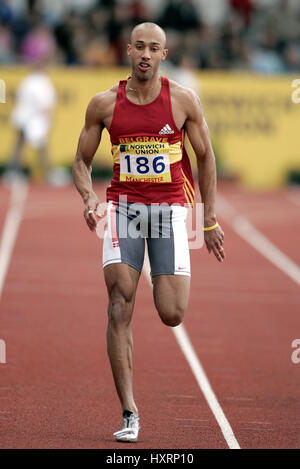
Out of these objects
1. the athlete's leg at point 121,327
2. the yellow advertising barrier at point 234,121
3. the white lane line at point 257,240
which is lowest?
the athlete's leg at point 121,327

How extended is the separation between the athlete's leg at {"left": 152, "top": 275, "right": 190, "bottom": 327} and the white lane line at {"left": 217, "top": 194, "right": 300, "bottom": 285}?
5926mm

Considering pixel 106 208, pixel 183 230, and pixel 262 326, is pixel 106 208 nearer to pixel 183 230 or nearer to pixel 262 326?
pixel 183 230

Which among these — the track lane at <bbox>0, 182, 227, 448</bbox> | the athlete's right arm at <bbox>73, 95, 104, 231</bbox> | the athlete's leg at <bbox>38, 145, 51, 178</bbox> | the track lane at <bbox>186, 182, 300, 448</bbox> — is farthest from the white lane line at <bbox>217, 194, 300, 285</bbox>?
the athlete's right arm at <bbox>73, 95, 104, 231</bbox>

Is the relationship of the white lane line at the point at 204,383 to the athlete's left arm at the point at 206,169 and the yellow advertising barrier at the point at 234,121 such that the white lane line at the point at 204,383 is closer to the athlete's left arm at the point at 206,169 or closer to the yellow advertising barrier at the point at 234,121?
the athlete's left arm at the point at 206,169

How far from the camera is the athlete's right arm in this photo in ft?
20.0

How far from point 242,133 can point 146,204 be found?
562 inches

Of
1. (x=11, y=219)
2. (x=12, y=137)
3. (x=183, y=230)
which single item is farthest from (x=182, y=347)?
(x=12, y=137)

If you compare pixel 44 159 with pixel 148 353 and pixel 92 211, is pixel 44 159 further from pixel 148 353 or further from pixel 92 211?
pixel 92 211

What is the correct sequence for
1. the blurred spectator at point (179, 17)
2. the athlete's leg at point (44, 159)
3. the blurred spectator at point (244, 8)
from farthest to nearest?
the blurred spectator at point (244, 8) < the blurred spectator at point (179, 17) < the athlete's leg at point (44, 159)

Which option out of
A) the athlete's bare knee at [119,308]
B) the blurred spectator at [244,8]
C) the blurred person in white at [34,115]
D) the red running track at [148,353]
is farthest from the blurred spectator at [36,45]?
the athlete's bare knee at [119,308]

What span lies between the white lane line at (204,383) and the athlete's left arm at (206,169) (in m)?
1.02

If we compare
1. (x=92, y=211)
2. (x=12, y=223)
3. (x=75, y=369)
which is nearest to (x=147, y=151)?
(x=92, y=211)

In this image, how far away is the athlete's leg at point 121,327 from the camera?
5961 mm

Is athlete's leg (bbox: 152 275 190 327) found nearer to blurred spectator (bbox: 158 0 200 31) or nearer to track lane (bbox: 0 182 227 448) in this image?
track lane (bbox: 0 182 227 448)
